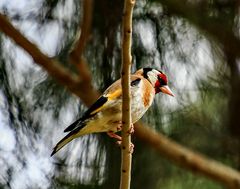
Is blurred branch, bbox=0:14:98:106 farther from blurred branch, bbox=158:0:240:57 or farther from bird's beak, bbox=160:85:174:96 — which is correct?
blurred branch, bbox=158:0:240:57

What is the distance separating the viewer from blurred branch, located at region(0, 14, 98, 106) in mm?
2258

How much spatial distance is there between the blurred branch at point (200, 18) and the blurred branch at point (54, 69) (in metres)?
0.71

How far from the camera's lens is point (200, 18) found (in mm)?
2871

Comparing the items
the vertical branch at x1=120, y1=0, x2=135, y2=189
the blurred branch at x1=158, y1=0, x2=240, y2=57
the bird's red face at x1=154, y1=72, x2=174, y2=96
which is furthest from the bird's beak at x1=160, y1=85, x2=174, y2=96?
the vertical branch at x1=120, y1=0, x2=135, y2=189

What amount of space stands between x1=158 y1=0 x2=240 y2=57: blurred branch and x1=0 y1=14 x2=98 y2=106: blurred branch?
71 centimetres

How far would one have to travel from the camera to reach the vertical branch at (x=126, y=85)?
5.65ft

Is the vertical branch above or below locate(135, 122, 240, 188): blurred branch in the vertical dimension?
above

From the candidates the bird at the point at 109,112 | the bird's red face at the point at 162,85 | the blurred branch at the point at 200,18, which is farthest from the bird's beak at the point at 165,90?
the blurred branch at the point at 200,18

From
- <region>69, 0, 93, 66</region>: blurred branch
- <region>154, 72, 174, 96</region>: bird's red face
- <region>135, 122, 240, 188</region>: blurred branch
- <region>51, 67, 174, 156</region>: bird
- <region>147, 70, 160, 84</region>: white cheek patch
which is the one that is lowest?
<region>135, 122, 240, 188</region>: blurred branch

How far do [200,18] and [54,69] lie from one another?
80 cm

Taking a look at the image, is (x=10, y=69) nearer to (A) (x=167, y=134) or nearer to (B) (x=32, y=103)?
(B) (x=32, y=103)

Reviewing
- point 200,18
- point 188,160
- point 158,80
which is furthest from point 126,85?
point 200,18

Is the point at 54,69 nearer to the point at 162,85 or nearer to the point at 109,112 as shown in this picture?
the point at 109,112

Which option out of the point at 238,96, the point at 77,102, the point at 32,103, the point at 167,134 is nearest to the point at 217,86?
the point at 238,96
